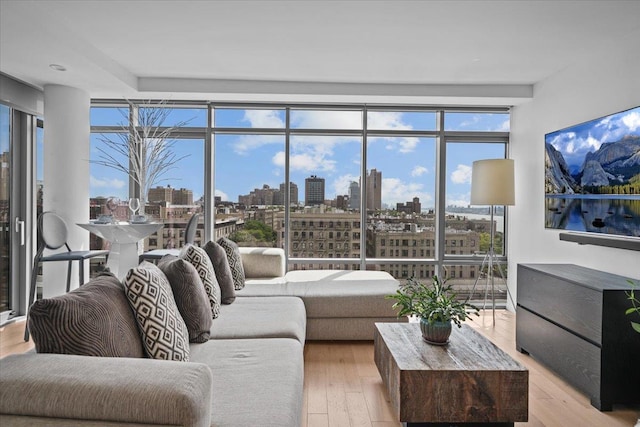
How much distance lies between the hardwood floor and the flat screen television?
1262 millimetres

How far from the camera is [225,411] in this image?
5.25 ft

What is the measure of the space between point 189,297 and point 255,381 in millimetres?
690

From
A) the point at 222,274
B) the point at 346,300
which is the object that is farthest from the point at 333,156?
the point at 222,274

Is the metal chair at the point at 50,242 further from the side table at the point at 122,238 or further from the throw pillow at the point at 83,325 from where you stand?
the throw pillow at the point at 83,325

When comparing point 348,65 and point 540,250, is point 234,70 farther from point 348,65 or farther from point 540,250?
point 540,250

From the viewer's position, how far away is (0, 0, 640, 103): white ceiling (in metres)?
2.96

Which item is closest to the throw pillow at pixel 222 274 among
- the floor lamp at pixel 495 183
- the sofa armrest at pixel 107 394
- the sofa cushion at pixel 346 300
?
the sofa cushion at pixel 346 300

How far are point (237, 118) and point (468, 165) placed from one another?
2.93 metres

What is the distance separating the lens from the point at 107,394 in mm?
1263

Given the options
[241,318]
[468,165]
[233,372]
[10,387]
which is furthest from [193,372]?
[468,165]

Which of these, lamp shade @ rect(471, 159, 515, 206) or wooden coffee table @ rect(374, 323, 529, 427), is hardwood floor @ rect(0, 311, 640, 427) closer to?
wooden coffee table @ rect(374, 323, 529, 427)

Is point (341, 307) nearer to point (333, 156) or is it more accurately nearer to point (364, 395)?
point (364, 395)

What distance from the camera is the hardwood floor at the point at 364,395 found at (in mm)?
2463

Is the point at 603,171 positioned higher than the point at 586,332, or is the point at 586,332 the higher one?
the point at 603,171
